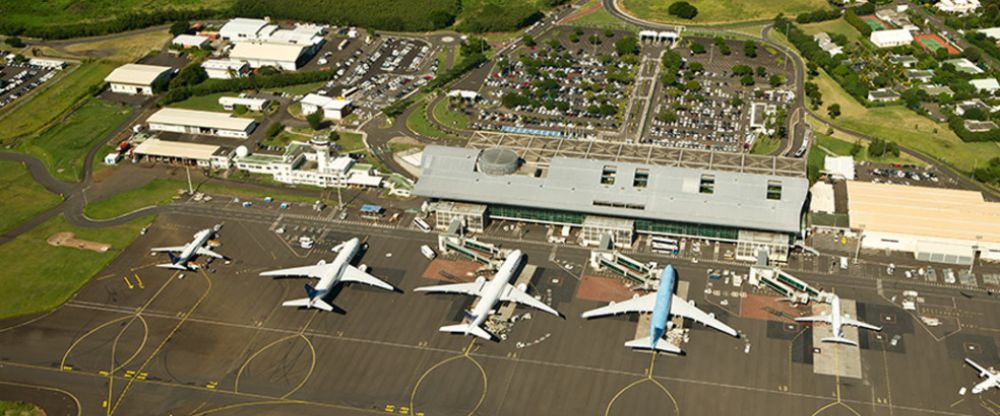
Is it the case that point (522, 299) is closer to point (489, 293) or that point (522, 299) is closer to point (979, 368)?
point (489, 293)

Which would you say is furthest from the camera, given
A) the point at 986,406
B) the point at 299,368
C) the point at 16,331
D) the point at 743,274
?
the point at 743,274

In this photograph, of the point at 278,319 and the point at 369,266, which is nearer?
the point at 278,319

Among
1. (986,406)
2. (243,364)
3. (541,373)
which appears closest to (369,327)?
(243,364)

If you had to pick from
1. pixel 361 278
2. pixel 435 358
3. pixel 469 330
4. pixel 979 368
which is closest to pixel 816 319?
pixel 979 368

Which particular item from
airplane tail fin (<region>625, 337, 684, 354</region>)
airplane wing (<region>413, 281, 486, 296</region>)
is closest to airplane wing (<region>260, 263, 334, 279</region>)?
airplane wing (<region>413, 281, 486, 296</region>)

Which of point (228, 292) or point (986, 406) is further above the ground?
point (228, 292)

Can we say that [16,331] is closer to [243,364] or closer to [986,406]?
[243,364]

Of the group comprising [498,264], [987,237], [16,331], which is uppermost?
[16,331]
